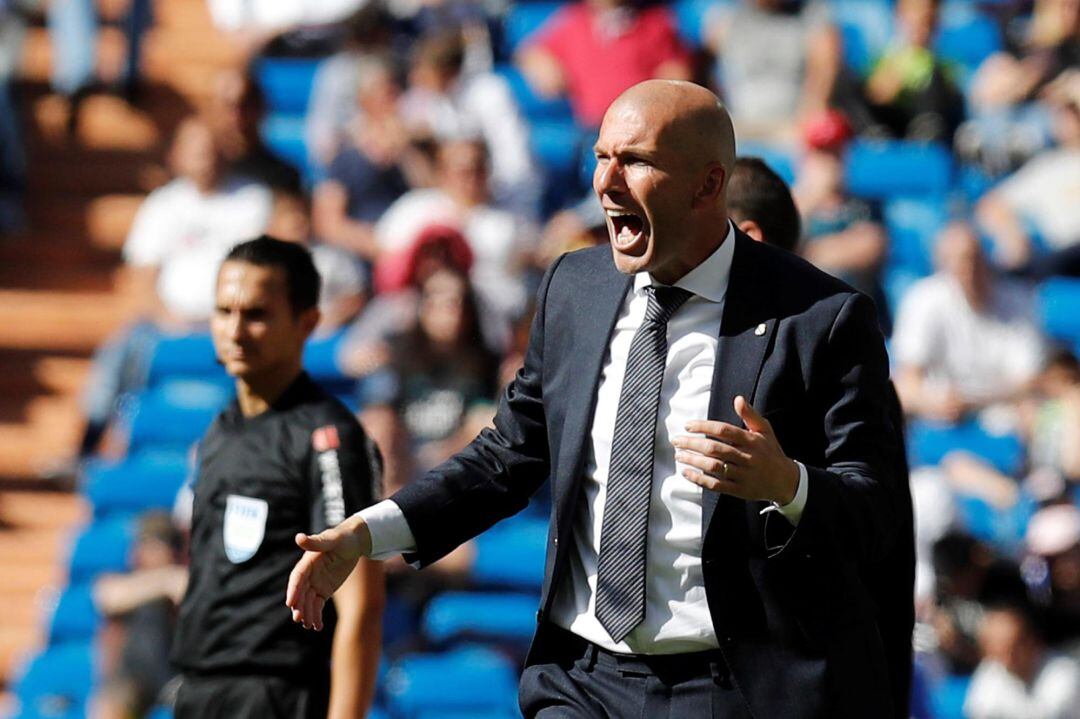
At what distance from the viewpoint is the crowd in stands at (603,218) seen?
25.2 feet

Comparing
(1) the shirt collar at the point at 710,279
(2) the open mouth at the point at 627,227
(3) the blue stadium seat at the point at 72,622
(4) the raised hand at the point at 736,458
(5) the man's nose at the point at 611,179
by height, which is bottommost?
(3) the blue stadium seat at the point at 72,622

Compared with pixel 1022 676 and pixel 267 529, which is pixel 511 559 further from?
pixel 267 529

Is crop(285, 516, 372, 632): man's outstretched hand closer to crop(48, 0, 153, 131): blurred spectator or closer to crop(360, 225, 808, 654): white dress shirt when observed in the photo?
crop(360, 225, 808, 654): white dress shirt

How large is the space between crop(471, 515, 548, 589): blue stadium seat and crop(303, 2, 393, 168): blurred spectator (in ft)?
9.39

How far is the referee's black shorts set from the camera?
4.52 meters

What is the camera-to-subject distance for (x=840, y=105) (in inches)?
394

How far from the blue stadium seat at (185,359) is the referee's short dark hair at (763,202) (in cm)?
528

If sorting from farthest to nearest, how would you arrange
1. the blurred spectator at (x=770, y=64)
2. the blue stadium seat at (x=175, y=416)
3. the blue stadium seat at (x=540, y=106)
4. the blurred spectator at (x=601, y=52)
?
the blue stadium seat at (x=540, y=106), the blurred spectator at (x=601, y=52), the blurred spectator at (x=770, y=64), the blue stadium seat at (x=175, y=416)

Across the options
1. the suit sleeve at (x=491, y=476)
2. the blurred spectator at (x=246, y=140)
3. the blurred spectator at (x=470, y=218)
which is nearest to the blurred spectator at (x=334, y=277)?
the blurred spectator at (x=470, y=218)

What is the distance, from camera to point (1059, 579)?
293 inches

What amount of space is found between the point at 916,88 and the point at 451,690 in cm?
422

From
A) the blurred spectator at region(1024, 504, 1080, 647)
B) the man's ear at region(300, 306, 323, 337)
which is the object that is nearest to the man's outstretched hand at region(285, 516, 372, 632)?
the man's ear at region(300, 306, 323, 337)

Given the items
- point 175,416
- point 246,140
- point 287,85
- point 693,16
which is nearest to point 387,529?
point 175,416

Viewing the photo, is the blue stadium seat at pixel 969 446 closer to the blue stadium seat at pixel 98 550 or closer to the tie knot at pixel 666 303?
→ the blue stadium seat at pixel 98 550
